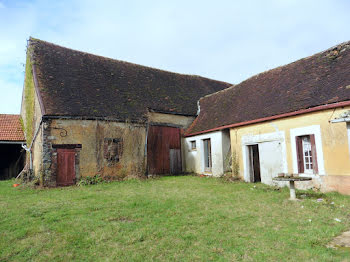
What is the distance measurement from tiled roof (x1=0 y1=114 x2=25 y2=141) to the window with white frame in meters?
16.0

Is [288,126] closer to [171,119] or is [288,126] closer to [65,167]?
[171,119]

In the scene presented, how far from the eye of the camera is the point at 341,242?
4176mm

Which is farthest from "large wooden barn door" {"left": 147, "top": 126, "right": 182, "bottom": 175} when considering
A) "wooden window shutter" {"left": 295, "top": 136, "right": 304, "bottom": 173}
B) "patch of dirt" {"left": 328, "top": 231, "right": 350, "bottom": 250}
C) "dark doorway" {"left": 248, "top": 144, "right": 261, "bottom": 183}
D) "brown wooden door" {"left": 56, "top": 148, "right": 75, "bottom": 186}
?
"patch of dirt" {"left": 328, "top": 231, "right": 350, "bottom": 250}

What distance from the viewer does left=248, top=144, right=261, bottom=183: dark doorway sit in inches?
441

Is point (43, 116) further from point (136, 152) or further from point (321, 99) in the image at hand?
point (321, 99)

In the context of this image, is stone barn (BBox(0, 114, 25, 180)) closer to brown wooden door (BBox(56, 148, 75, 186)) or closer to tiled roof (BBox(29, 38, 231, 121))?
tiled roof (BBox(29, 38, 231, 121))

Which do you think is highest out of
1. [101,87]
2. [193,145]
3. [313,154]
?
[101,87]

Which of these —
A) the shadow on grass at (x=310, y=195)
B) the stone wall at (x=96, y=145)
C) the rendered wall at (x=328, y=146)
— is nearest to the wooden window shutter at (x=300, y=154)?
the rendered wall at (x=328, y=146)

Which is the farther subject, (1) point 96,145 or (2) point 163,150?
(2) point 163,150

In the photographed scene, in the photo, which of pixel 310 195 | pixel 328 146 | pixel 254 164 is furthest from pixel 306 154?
pixel 254 164

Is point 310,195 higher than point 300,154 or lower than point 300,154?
lower

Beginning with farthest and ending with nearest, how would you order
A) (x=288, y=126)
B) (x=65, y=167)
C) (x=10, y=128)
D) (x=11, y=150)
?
(x=11, y=150) < (x=10, y=128) < (x=65, y=167) < (x=288, y=126)

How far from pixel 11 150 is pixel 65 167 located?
26.0ft

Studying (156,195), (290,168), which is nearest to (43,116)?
(156,195)
